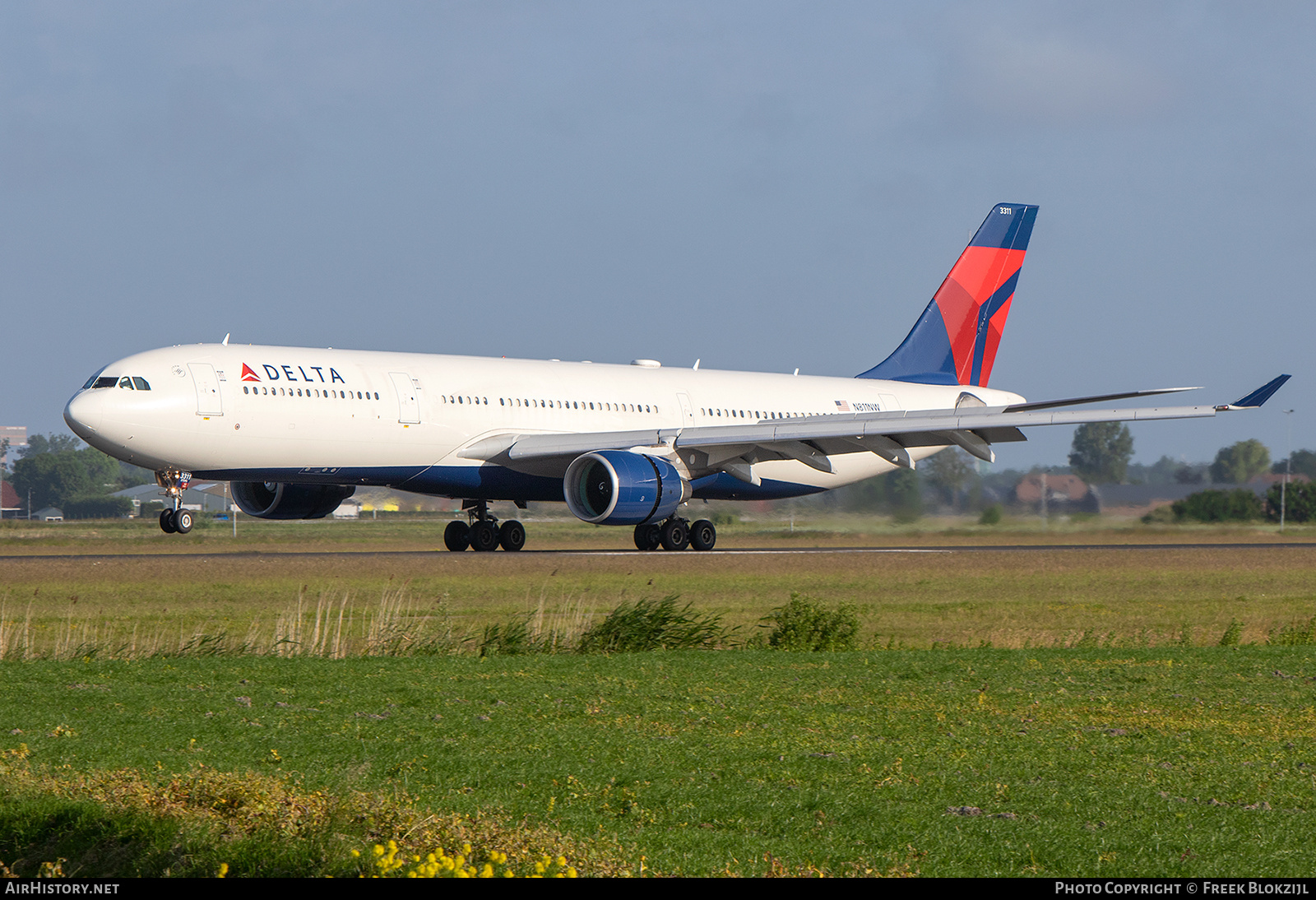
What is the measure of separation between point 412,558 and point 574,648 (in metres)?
11.5

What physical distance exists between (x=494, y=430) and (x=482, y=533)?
2725 mm

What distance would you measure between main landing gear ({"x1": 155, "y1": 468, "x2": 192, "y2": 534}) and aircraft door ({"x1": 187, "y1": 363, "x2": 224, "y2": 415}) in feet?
4.80

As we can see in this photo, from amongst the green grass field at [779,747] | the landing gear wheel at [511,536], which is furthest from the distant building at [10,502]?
the green grass field at [779,747]

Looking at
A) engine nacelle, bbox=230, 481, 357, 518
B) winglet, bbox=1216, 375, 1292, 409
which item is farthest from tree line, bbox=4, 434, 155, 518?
winglet, bbox=1216, 375, 1292, 409

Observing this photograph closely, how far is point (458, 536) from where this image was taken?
3078 centimetres

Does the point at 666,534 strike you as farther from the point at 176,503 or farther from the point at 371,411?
the point at 176,503

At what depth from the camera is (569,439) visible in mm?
28891

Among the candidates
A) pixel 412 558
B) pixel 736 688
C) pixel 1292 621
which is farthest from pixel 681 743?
pixel 412 558

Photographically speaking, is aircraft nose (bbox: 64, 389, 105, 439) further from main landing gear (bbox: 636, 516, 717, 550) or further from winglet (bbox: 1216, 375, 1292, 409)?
winglet (bbox: 1216, 375, 1292, 409)

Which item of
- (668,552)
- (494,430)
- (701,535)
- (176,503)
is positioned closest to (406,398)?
(494,430)

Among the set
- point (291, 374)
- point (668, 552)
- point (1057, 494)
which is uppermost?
A: point (291, 374)

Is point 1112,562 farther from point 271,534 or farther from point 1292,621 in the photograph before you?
point 271,534

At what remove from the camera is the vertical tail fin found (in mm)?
39875

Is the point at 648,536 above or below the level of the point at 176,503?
below
